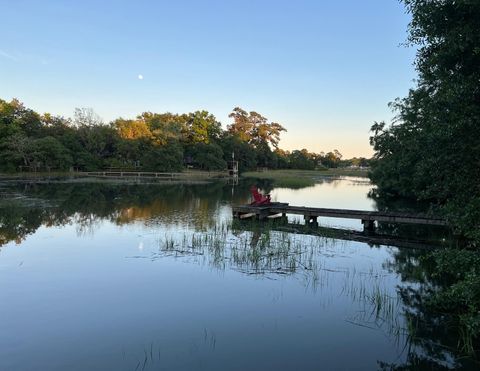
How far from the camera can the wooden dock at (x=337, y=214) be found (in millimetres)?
18531

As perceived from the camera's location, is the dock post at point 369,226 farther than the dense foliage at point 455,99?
Yes

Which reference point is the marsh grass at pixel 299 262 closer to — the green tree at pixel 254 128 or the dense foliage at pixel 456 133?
the dense foliage at pixel 456 133

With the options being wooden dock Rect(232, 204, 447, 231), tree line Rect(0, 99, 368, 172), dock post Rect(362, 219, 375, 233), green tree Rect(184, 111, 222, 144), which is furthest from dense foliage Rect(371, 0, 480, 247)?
green tree Rect(184, 111, 222, 144)

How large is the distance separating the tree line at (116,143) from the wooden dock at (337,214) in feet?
162

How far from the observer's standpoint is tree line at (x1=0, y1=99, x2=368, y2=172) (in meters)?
61.7

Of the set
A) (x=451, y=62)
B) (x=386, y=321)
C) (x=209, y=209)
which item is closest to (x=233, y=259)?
(x=386, y=321)

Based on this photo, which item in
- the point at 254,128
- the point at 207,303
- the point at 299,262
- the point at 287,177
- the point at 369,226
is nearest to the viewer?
the point at 207,303

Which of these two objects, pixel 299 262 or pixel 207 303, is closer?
pixel 207 303

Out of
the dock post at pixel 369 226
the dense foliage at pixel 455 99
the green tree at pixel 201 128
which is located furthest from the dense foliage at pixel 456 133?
the green tree at pixel 201 128

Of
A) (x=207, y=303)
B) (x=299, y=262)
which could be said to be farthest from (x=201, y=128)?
(x=207, y=303)

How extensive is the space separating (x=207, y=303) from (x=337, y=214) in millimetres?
13412

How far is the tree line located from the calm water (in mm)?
49217

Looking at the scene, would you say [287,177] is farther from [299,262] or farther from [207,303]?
[207,303]

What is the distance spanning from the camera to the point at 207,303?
9516mm
